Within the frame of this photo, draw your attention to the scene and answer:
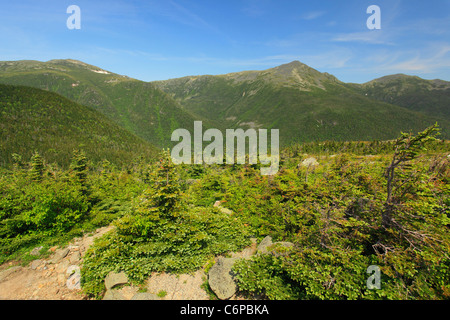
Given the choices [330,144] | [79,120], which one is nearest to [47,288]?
[330,144]

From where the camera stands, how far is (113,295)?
8.80 m

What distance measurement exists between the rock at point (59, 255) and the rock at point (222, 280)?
10777 millimetres

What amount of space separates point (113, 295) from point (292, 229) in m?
10.2

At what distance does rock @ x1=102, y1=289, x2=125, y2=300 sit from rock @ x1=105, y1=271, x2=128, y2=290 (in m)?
0.26

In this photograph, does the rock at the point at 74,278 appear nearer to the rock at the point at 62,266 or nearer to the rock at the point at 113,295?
the rock at the point at 62,266

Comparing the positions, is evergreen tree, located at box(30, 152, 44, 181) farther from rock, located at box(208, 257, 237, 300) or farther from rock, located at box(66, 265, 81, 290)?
rock, located at box(208, 257, 237, 300)

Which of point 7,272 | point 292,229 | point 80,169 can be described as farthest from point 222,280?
point 80,169

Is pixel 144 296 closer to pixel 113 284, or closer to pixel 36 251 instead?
pixel 113 284

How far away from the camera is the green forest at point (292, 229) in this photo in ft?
19.6

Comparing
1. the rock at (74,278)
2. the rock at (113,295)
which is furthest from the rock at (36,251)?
the rock at (113,295)

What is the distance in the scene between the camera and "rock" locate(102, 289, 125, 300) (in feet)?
28.3

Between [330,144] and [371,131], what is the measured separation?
141 metres

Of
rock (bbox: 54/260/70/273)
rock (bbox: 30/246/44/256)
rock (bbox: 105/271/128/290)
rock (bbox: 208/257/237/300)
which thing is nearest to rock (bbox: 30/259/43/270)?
rock (bbox: 30/246/44/256)

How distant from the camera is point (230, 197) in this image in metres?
19.6
